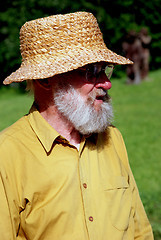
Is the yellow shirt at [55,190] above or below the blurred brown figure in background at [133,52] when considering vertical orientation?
above

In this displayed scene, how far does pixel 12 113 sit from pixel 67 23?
1169cm

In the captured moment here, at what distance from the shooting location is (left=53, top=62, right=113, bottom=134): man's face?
87.0 inches

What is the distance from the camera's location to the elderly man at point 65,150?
6.61ft

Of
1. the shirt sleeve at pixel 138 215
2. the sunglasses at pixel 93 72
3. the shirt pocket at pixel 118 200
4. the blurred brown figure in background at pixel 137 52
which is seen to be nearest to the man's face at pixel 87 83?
the sunglasses at pixel 93 72

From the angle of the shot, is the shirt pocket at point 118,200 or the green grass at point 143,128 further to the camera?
the green grass at point 143,128

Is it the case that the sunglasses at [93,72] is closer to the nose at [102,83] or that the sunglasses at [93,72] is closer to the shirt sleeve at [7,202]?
the nose at [102,83]

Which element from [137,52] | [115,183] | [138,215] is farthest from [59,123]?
[137,52]

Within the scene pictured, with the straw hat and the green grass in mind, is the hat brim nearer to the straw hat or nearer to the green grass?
the straw hat

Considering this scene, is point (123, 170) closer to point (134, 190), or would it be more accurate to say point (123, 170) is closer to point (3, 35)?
point (134, 190)

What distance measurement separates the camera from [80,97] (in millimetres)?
2221

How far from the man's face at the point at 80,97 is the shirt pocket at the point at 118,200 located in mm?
342

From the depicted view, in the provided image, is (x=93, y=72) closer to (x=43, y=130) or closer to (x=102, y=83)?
(x=102, y=83)

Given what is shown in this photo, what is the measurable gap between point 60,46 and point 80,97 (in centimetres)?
32

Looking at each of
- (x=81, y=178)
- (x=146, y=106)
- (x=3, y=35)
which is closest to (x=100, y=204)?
(x=81, y=178)
